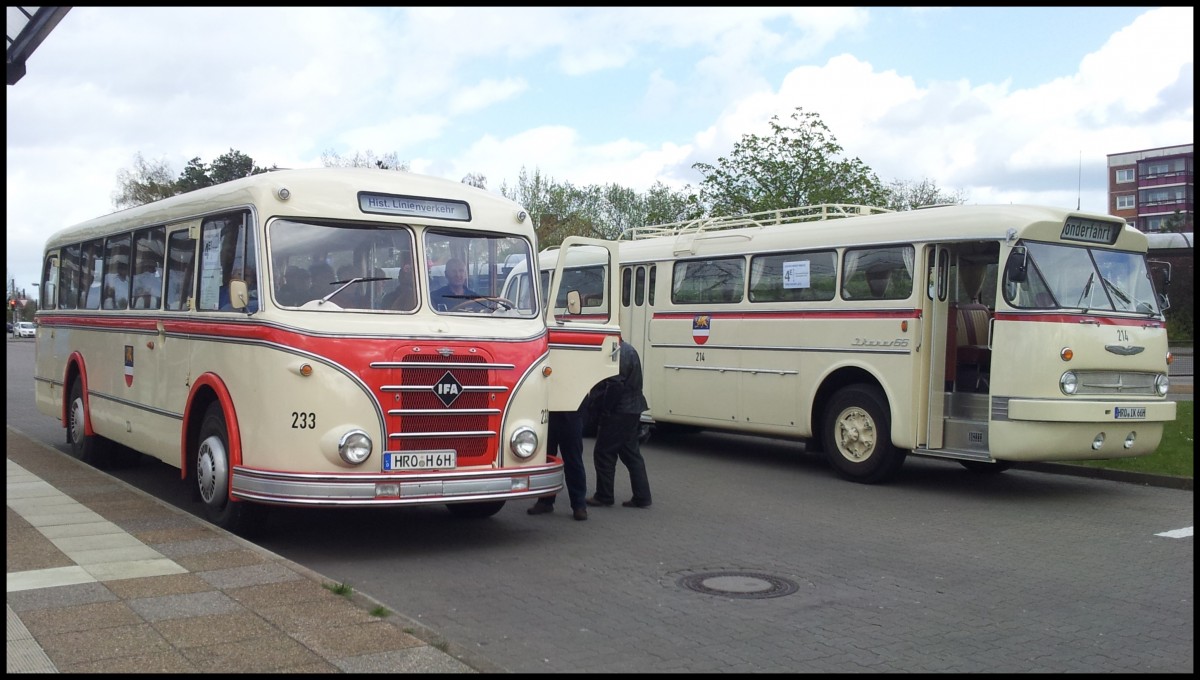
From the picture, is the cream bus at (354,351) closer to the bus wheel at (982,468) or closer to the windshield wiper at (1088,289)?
the windshield wiper at (1088,289)

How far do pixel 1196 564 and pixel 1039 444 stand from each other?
437 centimetres

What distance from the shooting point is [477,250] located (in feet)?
31.4

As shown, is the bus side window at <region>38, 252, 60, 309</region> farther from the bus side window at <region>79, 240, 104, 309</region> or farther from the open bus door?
the open bus door

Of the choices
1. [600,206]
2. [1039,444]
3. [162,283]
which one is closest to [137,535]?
[162,283]

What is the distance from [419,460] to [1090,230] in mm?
7988

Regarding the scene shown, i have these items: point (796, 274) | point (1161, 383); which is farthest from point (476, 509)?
point (1161, 383)

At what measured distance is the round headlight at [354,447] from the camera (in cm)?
830

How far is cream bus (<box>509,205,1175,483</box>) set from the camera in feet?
38.6

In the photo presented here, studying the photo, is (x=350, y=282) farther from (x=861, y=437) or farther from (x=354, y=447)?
(x=861, y=437)

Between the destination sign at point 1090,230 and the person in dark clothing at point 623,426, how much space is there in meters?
5.01

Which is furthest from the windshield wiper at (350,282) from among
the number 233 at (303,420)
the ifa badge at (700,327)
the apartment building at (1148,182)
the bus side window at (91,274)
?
the apartment building at (1148,182)

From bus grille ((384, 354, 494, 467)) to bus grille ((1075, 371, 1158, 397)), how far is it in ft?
21.3

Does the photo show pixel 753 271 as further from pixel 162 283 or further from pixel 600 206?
pixel 600 206

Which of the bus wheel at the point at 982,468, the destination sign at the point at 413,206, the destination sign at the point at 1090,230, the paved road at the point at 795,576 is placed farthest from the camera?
the bus wheel at the point at 982,468
